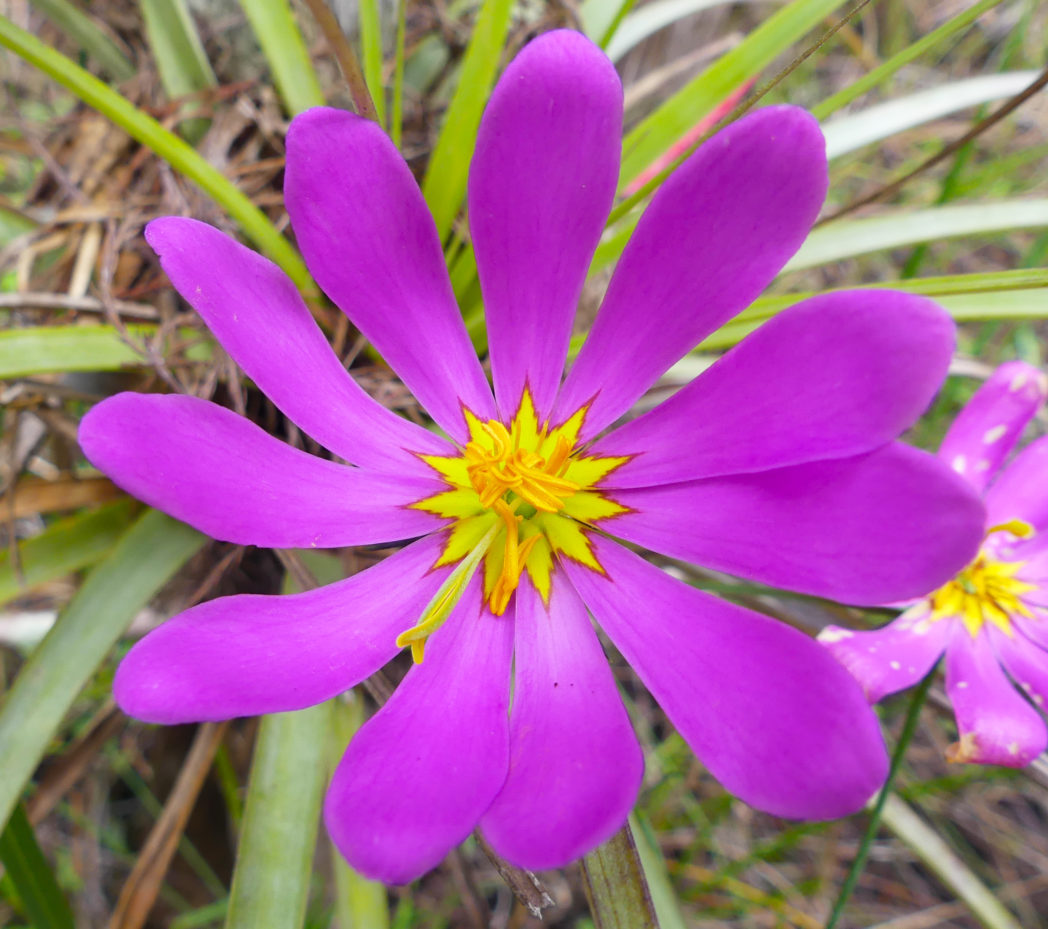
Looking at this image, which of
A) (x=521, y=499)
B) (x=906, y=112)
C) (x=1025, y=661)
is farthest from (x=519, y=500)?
(x=906, y=112)

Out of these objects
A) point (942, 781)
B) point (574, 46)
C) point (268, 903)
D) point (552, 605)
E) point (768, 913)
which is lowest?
point (768, 913)

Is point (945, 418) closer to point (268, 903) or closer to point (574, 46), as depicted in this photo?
point (574, 46)

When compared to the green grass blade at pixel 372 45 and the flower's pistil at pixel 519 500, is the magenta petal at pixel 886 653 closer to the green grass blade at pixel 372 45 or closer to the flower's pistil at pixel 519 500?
the flower's pistil at pixel 519 500

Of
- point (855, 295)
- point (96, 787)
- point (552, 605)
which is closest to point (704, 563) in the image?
point (552, 605)

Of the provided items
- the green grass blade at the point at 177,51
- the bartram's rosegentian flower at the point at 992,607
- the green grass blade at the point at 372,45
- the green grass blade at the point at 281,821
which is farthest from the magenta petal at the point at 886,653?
the green grass blade at the point at 177,51

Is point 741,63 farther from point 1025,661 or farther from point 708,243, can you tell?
point 1025,661
